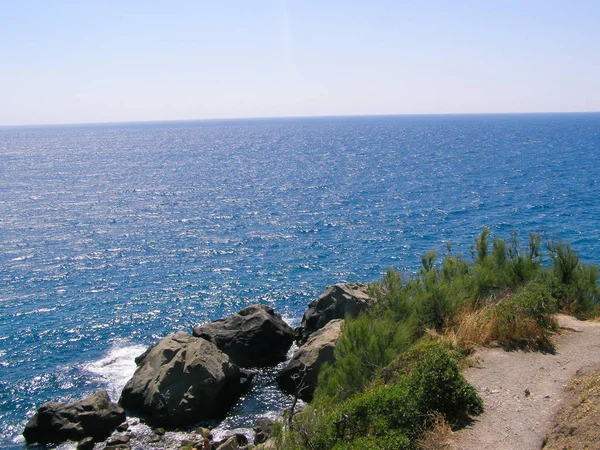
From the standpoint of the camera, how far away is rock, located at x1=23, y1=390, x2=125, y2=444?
25688 mm

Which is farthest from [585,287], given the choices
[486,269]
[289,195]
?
[289,195]

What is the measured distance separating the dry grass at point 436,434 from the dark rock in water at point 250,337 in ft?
67.2

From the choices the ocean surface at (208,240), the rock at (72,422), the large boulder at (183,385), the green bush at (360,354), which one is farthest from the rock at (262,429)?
the rock at (72,422)

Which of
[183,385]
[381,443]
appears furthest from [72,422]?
[381,443]

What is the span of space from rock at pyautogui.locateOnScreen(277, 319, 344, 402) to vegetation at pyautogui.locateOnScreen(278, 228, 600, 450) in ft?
16.0

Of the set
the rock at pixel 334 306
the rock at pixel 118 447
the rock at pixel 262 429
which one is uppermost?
the rock at pixel 334 306

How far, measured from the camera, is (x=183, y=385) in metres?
27.0

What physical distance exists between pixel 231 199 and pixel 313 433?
67372mm

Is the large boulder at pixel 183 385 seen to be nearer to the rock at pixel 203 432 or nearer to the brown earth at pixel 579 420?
the rock at pixel 203 432

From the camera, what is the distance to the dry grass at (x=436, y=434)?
12477mm

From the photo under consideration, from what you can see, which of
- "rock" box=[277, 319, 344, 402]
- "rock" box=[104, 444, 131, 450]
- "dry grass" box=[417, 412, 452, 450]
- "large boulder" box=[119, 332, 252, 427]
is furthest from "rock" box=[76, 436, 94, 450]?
"dry grass" box=[417, 412, 452, 450]

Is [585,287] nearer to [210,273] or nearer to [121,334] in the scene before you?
[121,334]

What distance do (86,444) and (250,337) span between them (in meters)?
10.9

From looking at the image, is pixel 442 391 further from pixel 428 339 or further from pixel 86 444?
pixel 86 444
